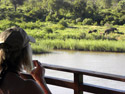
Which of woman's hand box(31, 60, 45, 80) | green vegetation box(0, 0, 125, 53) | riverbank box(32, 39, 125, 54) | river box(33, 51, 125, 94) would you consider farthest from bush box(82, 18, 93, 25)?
woman's hand box(31, 60, 45, 80)

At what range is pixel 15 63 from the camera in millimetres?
614

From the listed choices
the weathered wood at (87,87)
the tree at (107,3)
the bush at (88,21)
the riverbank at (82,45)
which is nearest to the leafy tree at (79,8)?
the bush at (88,21)

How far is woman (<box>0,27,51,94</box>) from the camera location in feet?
1.87

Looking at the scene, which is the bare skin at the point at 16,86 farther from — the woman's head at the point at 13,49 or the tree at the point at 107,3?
the tree at the point at 107,3

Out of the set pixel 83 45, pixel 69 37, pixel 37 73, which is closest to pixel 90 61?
pixel 83 45

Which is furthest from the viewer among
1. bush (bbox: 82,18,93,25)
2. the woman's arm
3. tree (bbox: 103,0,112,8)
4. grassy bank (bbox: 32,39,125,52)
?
grassy bank (bbox: 32,39,125,52)

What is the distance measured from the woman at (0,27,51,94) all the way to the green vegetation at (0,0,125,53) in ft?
24.6

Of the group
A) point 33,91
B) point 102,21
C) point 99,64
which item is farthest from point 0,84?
point 99,64

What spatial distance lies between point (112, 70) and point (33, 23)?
3394mm

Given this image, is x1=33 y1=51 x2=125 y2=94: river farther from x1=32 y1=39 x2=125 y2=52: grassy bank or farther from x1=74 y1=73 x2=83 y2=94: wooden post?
x1=74 y1=73 x2=83 y2=94: wooden post

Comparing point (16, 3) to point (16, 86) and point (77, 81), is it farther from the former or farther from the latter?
point (16, 86)

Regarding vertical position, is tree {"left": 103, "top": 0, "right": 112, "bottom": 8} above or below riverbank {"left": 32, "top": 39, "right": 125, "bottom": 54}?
above

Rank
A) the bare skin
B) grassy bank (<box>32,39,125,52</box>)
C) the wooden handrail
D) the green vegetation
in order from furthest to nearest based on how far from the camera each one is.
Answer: grassy bank (<box>32,39,125,52</box>) < the green vegetation < the wooden handrail < the bare skin

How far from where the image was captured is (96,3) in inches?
340
